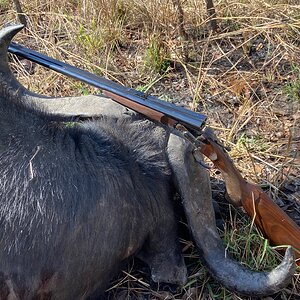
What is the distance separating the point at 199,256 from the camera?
2.76 meters

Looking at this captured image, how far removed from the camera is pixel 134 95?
277 cm

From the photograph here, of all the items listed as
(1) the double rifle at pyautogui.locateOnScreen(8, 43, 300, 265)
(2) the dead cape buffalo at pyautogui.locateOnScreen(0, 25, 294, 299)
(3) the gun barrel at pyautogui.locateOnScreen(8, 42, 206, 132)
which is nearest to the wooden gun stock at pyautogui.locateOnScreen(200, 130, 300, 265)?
(1) the double rifle at pyautogui.locateOnScreen(8, 43, 300, 265)

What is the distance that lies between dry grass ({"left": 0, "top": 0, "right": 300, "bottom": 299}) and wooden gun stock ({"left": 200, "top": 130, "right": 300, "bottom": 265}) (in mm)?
358

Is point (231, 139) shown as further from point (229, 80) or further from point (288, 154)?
point (229, 80)

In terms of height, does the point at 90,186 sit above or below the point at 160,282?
above

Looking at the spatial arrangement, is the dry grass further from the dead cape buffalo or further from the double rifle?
the dead cape buffalo

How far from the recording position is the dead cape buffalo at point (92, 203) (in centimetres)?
239

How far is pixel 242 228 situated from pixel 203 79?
132cm

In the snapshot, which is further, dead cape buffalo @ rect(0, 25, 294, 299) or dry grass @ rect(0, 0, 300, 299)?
dry grass @ rect(0, 0, 300, 299)

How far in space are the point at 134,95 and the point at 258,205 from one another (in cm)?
74

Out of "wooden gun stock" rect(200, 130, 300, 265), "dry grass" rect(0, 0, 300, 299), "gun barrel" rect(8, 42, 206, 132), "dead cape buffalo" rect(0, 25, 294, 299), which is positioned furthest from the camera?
"dry grass" rect(0, 0, 300, 299)

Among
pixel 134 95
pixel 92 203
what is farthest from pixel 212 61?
pixel 92 203

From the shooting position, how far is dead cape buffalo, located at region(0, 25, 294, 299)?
2389 mm

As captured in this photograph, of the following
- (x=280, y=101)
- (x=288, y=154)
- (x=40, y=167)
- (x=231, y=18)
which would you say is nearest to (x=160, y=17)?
(x=231, y=18)
